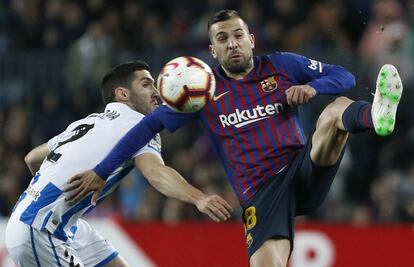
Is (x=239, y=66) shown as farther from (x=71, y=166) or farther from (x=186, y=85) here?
(x=71, y=166)

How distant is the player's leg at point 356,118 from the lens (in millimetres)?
6934

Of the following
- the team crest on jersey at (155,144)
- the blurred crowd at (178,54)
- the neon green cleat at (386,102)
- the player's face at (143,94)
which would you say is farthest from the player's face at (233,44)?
Result: the blurred crowd at (178,54)

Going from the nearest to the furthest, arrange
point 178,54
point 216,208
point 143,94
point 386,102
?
point 216,208
point 386,102
point 143,94
point 178,54

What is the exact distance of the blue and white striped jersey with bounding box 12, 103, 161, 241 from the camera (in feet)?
24.8

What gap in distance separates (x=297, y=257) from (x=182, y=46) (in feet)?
12.9

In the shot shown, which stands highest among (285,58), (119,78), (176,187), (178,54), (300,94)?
(119,78)

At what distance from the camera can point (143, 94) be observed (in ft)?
26.6

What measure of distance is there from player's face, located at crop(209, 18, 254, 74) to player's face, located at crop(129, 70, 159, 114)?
588 mm

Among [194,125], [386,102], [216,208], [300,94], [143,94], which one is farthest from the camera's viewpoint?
[194,125]

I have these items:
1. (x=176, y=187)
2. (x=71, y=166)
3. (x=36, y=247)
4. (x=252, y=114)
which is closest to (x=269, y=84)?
(x=252, y=114)

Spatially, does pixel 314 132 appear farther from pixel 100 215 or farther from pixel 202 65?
pixel 100 215

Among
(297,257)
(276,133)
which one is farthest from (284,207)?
(297,257)

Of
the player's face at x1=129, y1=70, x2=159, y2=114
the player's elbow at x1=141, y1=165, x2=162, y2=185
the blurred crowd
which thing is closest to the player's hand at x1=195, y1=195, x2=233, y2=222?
the player's elbow at x1=141, y1=165, x2=162, y2=185

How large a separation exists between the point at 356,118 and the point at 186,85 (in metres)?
1.14
